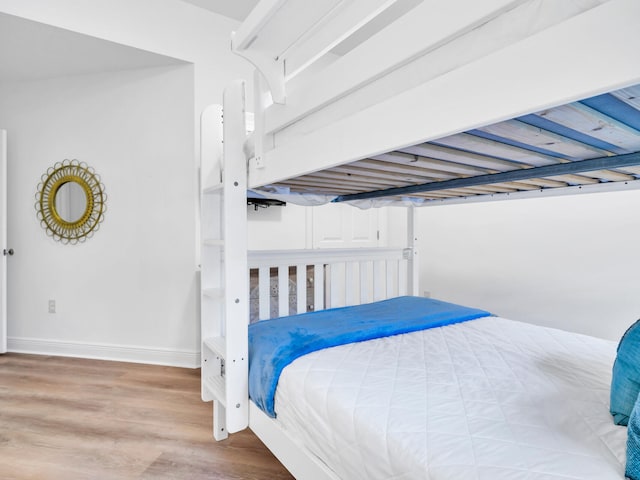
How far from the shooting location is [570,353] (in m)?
1.38

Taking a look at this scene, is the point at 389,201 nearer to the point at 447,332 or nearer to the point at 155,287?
the point at 447,332

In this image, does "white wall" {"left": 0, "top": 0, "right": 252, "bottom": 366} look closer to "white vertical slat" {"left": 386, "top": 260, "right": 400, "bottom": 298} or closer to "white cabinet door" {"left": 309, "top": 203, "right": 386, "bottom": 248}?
"white cabinet door" {"left": 309, "top": 203, "right": 386, "bottom": 248}

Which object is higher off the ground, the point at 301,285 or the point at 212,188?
the point at 212,188

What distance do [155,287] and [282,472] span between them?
76.5 inches

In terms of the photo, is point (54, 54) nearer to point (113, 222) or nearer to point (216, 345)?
point (113, 222)

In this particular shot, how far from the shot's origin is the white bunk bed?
1.74ft

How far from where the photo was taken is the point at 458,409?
95 centimetres

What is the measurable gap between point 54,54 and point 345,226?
2.87 metres

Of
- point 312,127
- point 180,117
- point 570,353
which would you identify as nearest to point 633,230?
point 570,353

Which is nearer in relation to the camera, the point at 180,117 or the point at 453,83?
the point at 453,83

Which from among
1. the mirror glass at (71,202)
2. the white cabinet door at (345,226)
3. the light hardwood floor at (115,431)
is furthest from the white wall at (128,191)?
the white cabinet door at (345,226)

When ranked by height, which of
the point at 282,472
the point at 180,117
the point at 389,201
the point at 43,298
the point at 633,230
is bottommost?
the point at 282,472

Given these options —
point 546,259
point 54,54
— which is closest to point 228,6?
point 54,54

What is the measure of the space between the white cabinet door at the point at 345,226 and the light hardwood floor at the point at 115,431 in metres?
1.77
